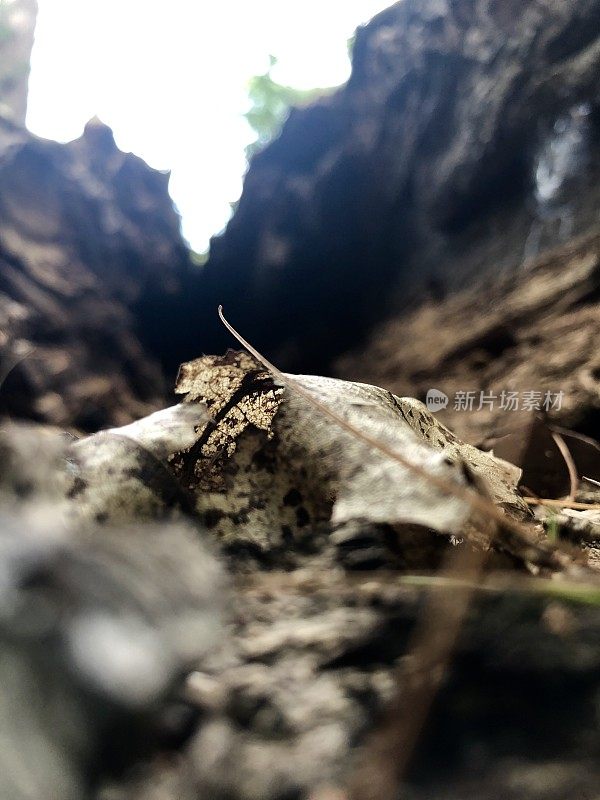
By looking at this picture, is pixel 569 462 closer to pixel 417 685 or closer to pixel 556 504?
pixel 556 504

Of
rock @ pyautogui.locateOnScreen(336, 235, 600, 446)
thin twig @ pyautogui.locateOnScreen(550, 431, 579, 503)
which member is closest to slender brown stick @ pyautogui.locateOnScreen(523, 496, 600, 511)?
thin twig @ pyautogui.locateOnScreen(550, 431, 579, 503)

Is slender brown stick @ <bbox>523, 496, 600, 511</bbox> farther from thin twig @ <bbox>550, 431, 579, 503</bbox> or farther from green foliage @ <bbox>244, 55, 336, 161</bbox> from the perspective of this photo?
green foliage @ <bbox>244, 55, 336, 161</bbox>

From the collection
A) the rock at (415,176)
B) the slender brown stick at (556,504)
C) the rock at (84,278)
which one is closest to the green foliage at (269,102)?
the rock at (415,176)

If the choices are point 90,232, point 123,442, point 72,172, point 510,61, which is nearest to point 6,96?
point 72,172

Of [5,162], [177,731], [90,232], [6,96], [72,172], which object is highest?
[6,96]

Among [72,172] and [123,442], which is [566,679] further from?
[72,172]

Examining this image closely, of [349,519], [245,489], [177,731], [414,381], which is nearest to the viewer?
[177,731]

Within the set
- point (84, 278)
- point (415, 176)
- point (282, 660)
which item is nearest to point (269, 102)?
point (415, 176)

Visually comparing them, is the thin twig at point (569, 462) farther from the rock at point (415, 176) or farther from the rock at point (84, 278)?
the rock at point (84, 278)
